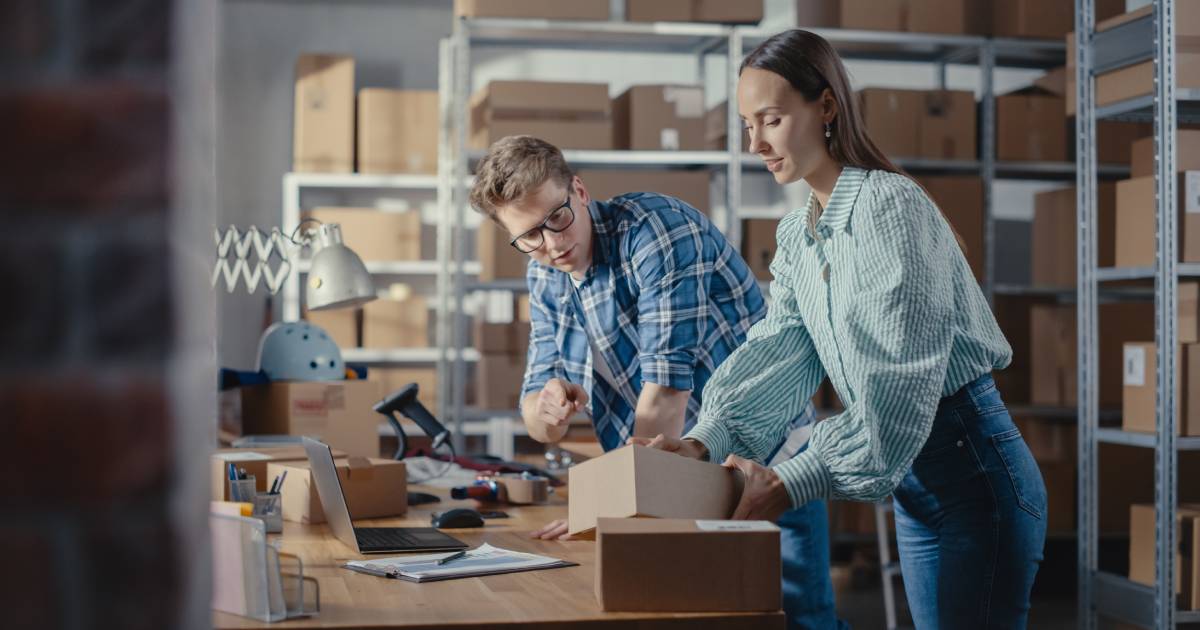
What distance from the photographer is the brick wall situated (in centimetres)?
51

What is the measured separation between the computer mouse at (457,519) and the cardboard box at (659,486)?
562 mm

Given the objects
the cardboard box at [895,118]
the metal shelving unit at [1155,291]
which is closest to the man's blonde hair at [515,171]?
the metal shelving unit at [1155,291]

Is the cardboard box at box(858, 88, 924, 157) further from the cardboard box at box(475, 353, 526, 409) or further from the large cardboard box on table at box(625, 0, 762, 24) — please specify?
the cardboard box at box(475, 353, 526, 409)

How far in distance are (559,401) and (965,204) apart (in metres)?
2.74

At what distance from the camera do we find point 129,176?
0.53 meters

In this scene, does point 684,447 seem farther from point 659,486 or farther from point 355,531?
point 355,531

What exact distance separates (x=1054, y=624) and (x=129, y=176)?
14.1 ft

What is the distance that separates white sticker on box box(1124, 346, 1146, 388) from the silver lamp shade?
2.14m

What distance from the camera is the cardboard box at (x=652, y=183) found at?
14.0 ft

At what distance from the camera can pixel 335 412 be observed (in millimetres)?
3139

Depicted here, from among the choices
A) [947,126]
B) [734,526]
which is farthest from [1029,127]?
[734,526]

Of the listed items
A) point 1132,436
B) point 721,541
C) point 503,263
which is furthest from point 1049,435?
point 721,541

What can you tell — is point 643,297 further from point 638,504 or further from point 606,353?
point 638,504

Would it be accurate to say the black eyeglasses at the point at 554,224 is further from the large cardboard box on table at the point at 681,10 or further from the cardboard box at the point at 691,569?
the large cardboard box on table at the point at 681,10
